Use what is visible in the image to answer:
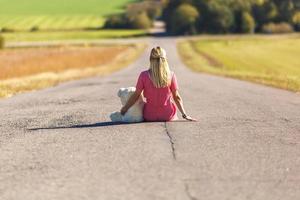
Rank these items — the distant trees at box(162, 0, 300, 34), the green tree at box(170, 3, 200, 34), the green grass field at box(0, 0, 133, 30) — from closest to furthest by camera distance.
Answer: the green tree at box(170, 3, 200, 34) < the distant trees at box(162, 0, 300, 34) < the green grass field at box(0, 0, 133, 30)

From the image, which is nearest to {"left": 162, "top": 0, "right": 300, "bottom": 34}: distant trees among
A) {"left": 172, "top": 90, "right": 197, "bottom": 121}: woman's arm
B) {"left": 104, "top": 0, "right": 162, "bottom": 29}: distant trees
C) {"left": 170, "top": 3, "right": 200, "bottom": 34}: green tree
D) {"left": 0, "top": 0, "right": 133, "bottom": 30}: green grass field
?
{"left": 170, "top": 3, "right": 200, "bottom": 34}: green tree

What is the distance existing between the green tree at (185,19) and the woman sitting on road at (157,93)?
345 feet

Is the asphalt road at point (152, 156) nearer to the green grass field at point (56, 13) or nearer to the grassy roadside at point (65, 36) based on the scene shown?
the grassy roadside at point (65, 36)

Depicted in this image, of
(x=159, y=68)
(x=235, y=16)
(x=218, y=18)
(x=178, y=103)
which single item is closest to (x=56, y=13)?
(x=235, y=16)

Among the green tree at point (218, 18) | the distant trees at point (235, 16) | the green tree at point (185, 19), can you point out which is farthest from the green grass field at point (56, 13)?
the green tree at point (218, 18)

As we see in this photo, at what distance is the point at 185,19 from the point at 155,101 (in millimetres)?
106151

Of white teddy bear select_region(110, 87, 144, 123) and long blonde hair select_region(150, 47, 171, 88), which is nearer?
long blonde hair select_region(150, 47, 171, 88)

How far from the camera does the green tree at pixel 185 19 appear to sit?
118m

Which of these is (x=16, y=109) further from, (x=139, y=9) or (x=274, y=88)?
(x=139, y=9)

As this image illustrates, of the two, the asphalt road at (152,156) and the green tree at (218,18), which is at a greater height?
the asphalt road at (152,156)

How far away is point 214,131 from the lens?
37.9ft

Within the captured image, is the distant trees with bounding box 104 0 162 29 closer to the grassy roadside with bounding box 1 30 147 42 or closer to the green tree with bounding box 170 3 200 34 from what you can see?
the grassy roadside with bounding box 1 30 147 42

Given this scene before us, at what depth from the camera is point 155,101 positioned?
508 inches

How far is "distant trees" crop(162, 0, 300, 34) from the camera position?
11769cm
